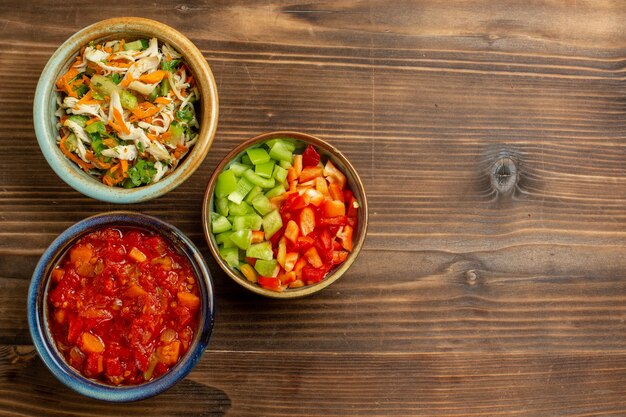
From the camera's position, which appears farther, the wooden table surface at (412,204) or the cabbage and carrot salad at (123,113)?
the wooden table surface at (412,204)

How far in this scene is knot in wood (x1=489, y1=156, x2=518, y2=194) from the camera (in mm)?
2748

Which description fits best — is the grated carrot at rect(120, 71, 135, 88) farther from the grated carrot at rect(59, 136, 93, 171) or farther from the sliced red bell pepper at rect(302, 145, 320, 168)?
the sliced red bell pepper at rect(302, 145, 320, 168)

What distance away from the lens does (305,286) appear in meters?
2.41

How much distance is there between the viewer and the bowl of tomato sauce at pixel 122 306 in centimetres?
230

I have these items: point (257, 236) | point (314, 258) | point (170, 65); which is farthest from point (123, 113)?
point (314, 258)

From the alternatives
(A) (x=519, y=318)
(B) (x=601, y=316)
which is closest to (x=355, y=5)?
(A) (x=519, y=318)

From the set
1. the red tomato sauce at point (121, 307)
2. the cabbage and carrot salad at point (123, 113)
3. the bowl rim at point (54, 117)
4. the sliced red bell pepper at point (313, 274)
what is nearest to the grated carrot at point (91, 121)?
the cabbage and carrot salad at point (123, 113)

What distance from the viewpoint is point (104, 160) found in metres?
2.33

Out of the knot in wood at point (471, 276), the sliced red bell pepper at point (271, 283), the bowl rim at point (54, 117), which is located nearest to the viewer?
the bowl rim at point (54, 117)

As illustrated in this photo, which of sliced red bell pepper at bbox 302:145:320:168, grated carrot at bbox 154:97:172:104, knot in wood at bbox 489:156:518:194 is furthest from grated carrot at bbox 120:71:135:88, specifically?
knot in wood at bbox 489:156:518:194

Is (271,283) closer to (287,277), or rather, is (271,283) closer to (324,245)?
(287,277)

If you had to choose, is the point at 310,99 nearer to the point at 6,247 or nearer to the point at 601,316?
the point at 6,247

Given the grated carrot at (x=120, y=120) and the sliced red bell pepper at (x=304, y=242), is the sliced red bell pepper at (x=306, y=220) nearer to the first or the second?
the sliced red bell pepper at (x=304, y=242)

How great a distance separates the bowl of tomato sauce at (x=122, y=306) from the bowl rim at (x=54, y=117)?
0.35 feet
